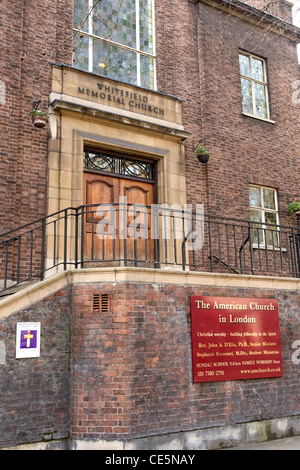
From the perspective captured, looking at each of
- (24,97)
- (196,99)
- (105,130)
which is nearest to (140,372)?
(105,130)

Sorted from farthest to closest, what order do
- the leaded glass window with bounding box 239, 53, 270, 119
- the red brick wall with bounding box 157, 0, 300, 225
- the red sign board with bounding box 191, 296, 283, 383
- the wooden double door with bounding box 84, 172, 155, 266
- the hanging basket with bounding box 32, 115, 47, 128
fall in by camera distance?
1. the leaded glass window with bounding box 239, 53, 270, 119
2. the red brick wall with bounding box 157, 0, 300, 225
3. the wooden double door with bounding box 84, 172, 155, 266
4. the hanging basket with bounding box 32, 115, 47, 128
5. the red sign board with bounding box 191, 296, 283, 383

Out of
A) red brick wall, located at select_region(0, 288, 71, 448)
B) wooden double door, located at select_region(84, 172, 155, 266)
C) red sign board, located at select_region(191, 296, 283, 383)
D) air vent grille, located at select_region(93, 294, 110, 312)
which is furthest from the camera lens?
wooden double door, located at select_region(84, 172, 155, 266)

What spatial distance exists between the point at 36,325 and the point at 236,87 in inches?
316

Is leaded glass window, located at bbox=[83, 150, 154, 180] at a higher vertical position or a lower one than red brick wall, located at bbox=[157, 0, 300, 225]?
A: lower

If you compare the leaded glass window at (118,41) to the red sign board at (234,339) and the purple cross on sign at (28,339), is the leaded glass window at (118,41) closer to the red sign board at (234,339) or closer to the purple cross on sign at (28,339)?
the red sign board at (234,339)

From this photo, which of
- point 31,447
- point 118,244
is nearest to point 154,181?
point 118,244

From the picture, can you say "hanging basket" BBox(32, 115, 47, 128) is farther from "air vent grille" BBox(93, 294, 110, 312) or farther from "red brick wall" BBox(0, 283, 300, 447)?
"air vent grille" BBox(93, 294, 110, 312)

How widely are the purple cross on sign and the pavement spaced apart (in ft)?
10.8

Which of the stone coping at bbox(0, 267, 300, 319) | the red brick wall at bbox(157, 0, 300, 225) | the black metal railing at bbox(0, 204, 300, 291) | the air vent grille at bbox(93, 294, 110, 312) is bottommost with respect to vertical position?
the air vent grille at bbox(93, 294, 110, 312)

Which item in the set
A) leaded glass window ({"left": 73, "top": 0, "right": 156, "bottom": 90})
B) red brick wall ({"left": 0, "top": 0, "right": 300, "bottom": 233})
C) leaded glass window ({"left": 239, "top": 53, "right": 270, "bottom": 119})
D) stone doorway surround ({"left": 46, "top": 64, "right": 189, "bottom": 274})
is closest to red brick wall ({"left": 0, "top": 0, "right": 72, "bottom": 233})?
red brick wall ({"left": 0, "top": 0, "right": 300, "bottom": 233})

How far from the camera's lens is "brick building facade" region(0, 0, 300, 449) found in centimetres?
637

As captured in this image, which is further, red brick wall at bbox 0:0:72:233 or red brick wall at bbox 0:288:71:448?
red brick wall at bbox 0:0:72:233

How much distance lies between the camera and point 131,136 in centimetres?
948

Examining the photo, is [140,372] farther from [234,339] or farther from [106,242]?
[106,242]
